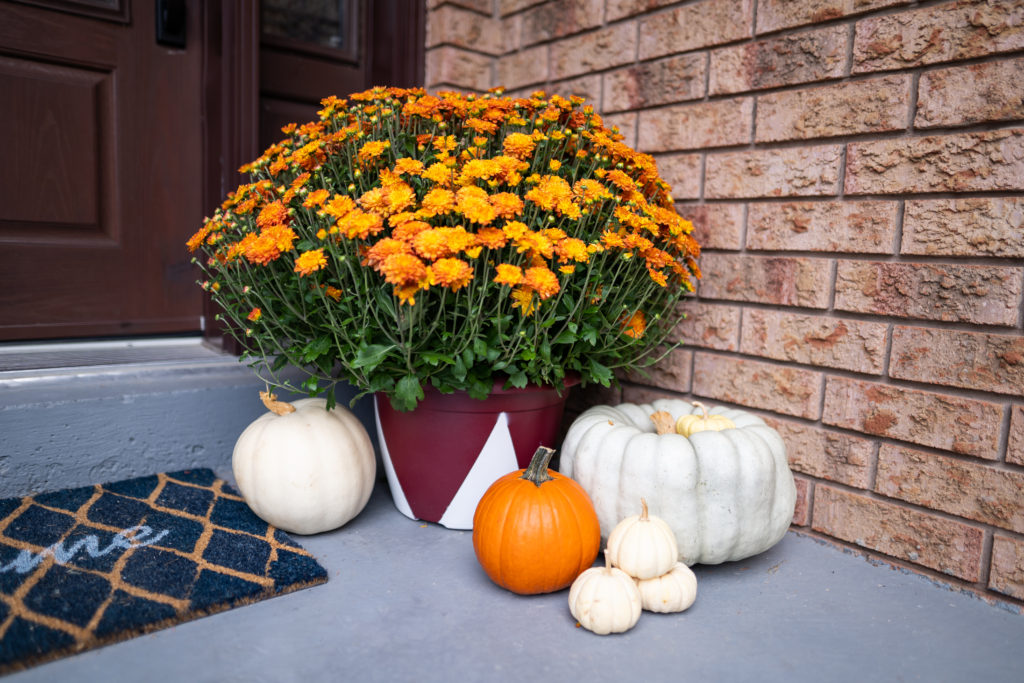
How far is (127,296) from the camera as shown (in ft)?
6.59

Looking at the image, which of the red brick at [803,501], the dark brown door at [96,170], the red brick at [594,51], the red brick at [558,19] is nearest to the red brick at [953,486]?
the red brick at [803,501]

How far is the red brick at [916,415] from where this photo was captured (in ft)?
4.39

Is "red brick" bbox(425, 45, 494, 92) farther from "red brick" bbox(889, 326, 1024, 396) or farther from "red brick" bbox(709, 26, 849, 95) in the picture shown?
"red brick" bbox(889, 326, 1024, 396)

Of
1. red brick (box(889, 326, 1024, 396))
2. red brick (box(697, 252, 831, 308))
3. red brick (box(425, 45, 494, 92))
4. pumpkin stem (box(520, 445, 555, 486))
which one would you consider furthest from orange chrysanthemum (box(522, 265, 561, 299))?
red brick (box(425, 45, 494, 92))

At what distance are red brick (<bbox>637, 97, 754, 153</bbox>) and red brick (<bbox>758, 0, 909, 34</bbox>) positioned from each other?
180 millimetres

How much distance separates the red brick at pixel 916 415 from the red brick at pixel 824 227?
0.31 m

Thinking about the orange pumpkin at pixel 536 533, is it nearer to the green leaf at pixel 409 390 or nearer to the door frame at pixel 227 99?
the green leaf at pixel 409 390

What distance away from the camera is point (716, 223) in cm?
177

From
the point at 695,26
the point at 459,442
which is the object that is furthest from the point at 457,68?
the point at 459,442

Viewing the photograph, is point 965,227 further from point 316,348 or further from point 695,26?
point 316,348

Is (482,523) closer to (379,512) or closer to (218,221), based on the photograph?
(379,512)

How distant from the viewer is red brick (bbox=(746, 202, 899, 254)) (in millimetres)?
1462

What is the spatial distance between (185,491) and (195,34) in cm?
138

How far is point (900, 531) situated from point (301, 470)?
1319mm
